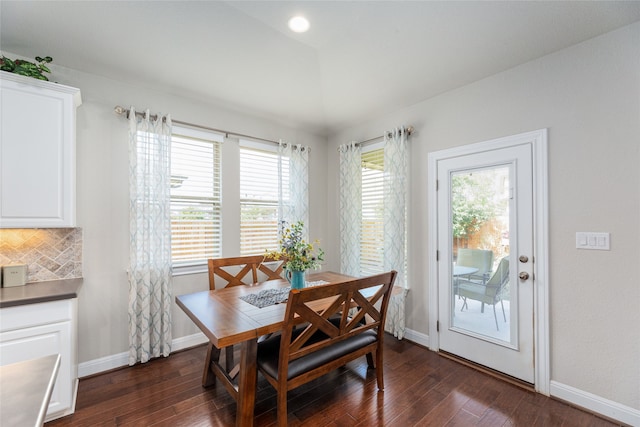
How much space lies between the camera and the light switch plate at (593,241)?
6.40 feet

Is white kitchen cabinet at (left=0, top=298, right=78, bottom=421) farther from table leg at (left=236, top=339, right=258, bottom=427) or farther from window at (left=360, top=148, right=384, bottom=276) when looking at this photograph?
window at (left=360, top=148, right=384, bottom=276)

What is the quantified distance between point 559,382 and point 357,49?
3113 mm

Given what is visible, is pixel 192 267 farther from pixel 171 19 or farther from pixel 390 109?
pixel 390 109

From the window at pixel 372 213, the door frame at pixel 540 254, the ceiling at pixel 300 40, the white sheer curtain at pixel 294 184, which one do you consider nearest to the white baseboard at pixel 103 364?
the white sheer curtain at pixel 294 184

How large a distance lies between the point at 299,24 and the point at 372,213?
2.21m

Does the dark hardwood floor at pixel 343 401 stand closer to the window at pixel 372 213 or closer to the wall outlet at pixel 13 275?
the wall outlet at pixel 13 275

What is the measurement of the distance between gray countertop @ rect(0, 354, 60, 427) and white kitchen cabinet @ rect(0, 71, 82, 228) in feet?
5.53

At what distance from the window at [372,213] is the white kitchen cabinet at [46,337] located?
2902mm

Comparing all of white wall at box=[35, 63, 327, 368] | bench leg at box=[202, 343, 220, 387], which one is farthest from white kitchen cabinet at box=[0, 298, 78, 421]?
bench leg at box=[202, 343, 220, 387]

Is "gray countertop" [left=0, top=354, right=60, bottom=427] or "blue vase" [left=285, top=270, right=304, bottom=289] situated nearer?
"gray countertop" [left=0, top=354, right=60, bottom=427]

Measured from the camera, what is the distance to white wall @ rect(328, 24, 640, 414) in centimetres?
187

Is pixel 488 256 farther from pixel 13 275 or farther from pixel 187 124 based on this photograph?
pixel 13 275

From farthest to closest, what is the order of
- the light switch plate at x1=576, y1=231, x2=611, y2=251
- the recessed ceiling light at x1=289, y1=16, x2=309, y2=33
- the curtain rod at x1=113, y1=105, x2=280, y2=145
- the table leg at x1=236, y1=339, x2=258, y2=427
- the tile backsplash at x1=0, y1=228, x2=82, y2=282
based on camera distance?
the curtain rod at x1=113, y1=105, x2=280, y2=145, the tile backsplash at x1=0, y1=228, x2=82, y2=282, the recessed ceiling light at x1=289, y1=16, x2=309, y2=33, the light switch plate at x1=576, y1=231, x2=611, y2=251, the table leg at x1=236, y1=339, x2=258, y2=427

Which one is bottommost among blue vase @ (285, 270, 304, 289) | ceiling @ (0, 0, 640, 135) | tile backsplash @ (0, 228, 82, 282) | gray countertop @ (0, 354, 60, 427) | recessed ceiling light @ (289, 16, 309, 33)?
blue vase @ (285, 270, 304, 289)
